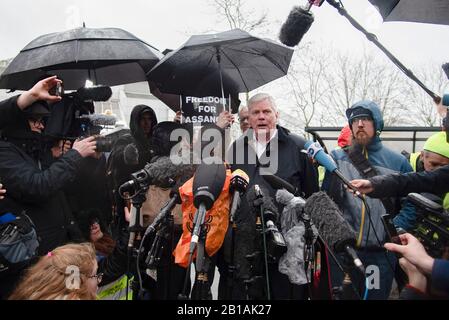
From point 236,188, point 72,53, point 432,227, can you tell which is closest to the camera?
point 432,227

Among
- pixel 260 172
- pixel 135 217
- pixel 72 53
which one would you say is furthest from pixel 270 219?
pixel 72 53

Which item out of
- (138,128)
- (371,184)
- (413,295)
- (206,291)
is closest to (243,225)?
(206,291)

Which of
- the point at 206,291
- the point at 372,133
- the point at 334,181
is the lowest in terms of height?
the point at 206,291

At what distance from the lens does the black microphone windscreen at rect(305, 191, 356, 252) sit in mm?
2115

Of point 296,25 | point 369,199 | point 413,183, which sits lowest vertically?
point 369,199

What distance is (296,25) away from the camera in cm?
284

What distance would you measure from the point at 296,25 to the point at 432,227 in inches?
62.3

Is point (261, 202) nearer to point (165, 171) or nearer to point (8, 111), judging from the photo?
point (165, 171)

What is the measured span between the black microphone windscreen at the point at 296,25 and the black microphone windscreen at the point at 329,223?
1203mm

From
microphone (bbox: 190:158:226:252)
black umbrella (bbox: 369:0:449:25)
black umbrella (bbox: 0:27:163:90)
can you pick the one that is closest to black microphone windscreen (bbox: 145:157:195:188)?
microphone (bbox: 190:158:226:252)

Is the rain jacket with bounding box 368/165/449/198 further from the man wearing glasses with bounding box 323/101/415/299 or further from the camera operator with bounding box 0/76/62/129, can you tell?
the camera operator with bounding box 0/76/62/129

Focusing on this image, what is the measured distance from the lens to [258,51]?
13.0 ft

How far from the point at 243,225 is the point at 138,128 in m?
1.61

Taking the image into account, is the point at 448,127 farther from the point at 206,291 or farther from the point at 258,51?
the point at 258,51
